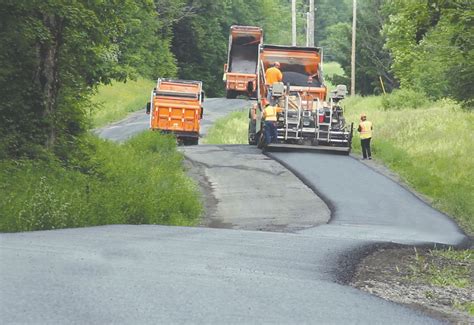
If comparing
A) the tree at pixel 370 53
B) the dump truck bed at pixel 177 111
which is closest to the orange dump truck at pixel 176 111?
the dump truck bed at pixel 177 111

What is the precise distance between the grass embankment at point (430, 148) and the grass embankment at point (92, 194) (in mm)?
5812

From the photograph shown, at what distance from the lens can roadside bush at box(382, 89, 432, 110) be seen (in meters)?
52.1

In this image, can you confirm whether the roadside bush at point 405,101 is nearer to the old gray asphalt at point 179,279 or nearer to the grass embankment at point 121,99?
the grass embankment at point 121,99

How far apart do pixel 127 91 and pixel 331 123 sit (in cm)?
3798

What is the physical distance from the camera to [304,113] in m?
28.3

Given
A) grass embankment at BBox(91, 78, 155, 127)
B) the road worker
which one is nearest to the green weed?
the road worker

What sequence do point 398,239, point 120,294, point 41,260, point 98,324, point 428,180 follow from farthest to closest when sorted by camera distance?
point 428,180 < point 398,239 < point 41,260 < point 120,294 < point 98,324

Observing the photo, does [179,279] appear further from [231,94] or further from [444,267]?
[231,94]

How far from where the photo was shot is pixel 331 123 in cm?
2836

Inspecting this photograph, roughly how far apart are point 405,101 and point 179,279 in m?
45.4

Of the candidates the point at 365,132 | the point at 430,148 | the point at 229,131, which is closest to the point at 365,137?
the point at 365,132

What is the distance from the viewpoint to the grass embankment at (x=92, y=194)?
45.9 ft

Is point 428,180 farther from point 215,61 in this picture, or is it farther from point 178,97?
point 215,61

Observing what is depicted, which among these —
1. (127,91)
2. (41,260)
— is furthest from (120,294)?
(127,91)
